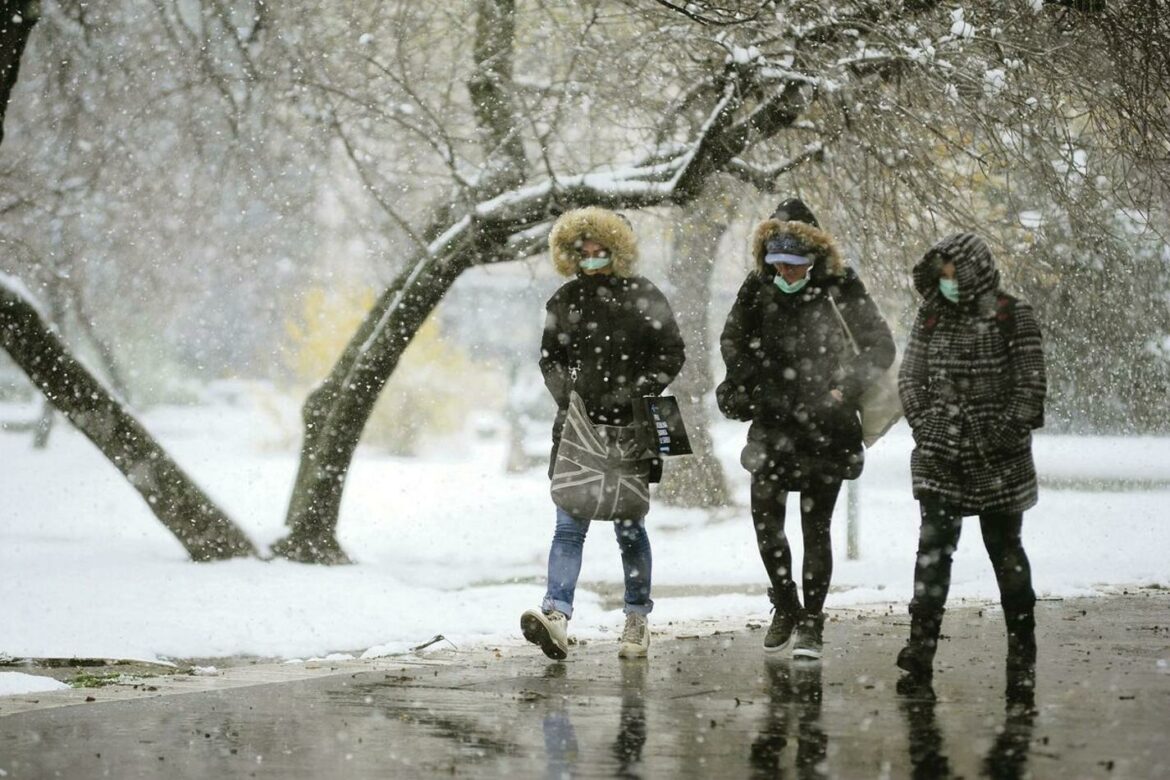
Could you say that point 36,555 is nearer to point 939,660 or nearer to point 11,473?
point 939,660

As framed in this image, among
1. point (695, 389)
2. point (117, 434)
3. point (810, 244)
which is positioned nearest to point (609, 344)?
point (810, 244)

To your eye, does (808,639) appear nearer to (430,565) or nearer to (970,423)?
(970,423)

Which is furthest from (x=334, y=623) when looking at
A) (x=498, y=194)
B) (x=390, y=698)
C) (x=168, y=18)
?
(x=168, y=18)

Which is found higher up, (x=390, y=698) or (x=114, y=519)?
(x=114, y=519)

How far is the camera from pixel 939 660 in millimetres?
6340

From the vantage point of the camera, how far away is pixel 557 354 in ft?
22.4

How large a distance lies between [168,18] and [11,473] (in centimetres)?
1928

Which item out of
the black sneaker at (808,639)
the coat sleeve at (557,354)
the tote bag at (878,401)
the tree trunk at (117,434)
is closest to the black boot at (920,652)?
the black sneaker at (808,639)

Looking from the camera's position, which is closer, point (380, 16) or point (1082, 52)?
point (1082, 52)

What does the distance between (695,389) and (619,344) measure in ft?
37.6

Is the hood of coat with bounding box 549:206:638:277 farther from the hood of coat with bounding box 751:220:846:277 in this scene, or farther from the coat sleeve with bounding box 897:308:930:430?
the coat sleeve with bounding box 897:308:930:430

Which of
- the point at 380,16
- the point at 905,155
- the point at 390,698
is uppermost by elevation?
the point at 380,16

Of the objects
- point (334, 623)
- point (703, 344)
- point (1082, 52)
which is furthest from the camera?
point (703, 344)

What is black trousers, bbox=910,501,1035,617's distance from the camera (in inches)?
226
